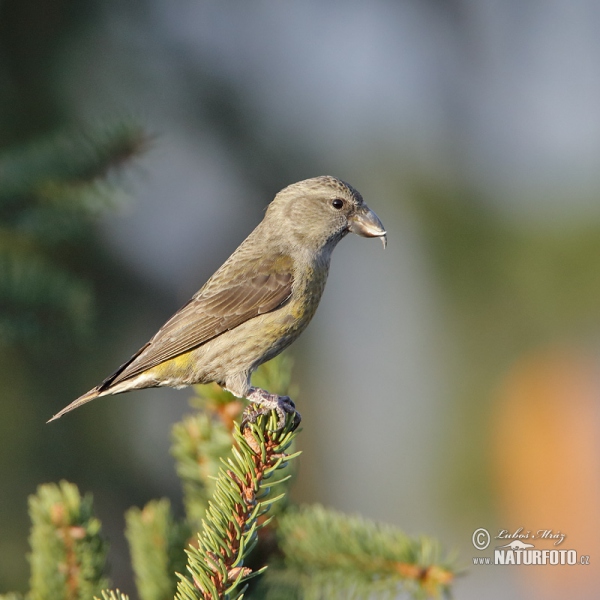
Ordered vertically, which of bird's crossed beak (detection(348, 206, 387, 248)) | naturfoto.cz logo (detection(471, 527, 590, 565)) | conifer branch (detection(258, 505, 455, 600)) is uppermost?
bird's crossed beak (detection(348, 206, 387, 248))

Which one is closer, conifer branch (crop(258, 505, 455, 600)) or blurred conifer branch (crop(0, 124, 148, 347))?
conifer branch (crop(258, 505, 455, 600))

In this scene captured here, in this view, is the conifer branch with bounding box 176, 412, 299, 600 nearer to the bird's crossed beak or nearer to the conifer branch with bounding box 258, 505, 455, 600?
the conifer branch with bounding box 258, 505, 455, 600

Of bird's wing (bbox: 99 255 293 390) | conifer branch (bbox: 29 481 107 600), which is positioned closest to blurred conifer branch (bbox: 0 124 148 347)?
bird's wing (bbox: 99 255 293 390)

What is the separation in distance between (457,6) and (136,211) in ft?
10.8

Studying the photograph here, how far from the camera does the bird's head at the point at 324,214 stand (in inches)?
160

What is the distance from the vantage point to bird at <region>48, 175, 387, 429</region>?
3.56 meters

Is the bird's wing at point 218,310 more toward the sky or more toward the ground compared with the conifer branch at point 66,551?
more toward the sky

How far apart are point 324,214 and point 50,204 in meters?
1.47

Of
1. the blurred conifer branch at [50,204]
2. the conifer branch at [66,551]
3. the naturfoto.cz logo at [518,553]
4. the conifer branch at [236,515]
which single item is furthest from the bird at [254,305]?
the naturfoto.cz logo at [518,553]

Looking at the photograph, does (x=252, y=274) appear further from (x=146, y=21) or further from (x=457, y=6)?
(x=457, y=6)

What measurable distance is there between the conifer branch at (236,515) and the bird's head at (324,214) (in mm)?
1671

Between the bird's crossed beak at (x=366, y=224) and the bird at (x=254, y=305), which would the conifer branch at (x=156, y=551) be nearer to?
the bird at (x=254, y=305)

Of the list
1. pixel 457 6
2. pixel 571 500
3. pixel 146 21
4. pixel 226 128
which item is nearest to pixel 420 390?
pixel 571 500

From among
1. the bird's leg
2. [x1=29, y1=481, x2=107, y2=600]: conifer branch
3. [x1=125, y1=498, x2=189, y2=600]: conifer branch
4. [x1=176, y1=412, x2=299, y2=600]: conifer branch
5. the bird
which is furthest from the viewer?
the bird
